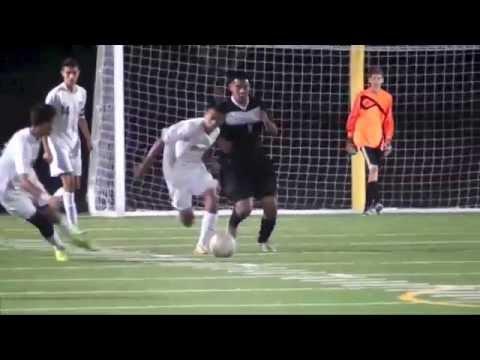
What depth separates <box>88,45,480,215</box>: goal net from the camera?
1609 cm

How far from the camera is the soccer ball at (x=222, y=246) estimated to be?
38.6 feet

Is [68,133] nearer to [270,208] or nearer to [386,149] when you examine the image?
[270,208]

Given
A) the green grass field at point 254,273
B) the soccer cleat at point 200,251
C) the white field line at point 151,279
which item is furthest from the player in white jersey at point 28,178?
the soccer cleat at point 200,251

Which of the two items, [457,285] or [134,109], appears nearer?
[457,285]

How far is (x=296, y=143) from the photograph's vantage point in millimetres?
16609

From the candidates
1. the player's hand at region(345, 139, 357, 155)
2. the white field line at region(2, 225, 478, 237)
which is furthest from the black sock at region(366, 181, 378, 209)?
the white field line at region(2, 225, 478, 237)

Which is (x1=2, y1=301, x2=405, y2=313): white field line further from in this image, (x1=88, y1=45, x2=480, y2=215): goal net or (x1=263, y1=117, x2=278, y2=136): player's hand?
(x1=88, y1=45, x2=480, y2=215): goal net

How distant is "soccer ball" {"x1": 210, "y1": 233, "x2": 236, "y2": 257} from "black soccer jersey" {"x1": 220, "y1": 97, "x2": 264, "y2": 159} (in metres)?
0.68

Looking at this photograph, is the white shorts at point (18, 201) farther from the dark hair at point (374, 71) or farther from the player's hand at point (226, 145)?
the dark hair at point (374, 71)

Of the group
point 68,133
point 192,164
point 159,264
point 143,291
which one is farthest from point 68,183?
point 143,291

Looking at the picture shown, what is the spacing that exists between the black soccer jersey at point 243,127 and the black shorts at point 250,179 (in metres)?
0.08
